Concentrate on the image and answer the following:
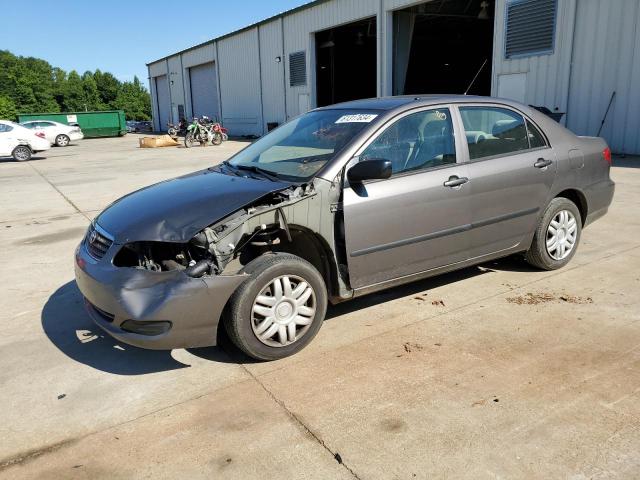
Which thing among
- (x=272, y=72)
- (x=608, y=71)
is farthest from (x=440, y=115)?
(x=272, y=72)

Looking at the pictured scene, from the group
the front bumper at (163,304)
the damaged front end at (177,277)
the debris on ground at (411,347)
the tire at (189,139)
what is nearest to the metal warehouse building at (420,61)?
the tire at (189,139)

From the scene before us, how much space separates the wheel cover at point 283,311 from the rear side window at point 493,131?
70.3 inches

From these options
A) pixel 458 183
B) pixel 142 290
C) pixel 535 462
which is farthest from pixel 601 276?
pixel 142 290

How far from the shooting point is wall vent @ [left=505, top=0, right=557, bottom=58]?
14.3m

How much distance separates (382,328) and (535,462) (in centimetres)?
157

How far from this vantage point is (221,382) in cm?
313

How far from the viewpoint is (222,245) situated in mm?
3135

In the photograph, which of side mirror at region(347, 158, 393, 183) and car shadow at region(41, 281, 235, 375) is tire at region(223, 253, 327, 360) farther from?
side mirror at region(347, 158, 393, 183)

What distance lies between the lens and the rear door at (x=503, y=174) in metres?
4.11

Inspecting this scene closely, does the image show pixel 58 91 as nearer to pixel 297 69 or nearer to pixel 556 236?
pixel 297 69

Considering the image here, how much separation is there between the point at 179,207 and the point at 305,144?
4.06 feet

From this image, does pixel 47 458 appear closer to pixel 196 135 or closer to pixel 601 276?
pixel 601 276

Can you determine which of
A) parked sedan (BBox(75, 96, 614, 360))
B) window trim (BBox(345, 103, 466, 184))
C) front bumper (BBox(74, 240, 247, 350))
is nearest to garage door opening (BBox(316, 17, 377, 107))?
parked sedan (BBox(75, 96, 614, 360))

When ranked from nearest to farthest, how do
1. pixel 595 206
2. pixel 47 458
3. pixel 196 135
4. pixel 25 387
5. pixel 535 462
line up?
pixel 535 462 → pixel 47 458 → pixel 25 387 → pixel 595 206 → pixel 196 135
